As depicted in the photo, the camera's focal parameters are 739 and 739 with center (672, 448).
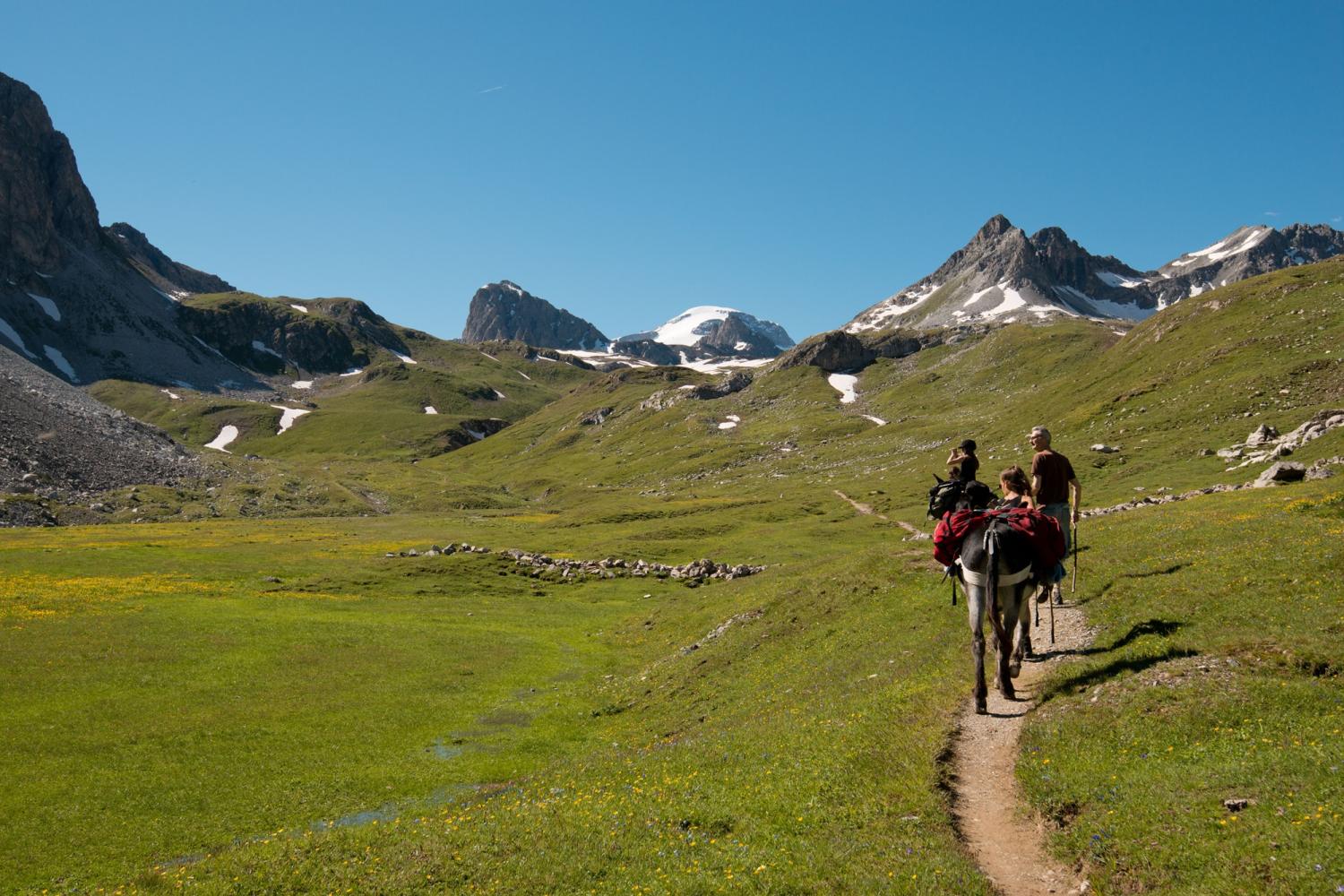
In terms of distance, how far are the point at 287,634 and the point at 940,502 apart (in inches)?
1547

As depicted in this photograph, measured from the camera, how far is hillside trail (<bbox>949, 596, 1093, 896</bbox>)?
10.7 m

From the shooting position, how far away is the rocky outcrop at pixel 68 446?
11088cm

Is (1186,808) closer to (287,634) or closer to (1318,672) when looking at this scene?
(1318,672)

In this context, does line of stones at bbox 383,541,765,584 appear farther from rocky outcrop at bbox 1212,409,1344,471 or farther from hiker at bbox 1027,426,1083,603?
rocky outcrop at bbox 1212,409,1344,471

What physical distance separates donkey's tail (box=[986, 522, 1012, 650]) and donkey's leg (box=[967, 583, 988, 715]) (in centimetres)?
30

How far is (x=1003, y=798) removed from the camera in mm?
12969

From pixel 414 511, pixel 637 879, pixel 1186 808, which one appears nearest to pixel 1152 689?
pixel 1186 808

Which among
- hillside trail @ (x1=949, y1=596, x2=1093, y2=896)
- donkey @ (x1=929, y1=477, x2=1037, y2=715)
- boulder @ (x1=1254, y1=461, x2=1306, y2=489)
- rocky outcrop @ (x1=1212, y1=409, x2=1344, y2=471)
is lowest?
hillside trail @ (x1=949, y1=596, x2=1093, y2=896)

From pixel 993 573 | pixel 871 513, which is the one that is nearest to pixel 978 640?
pixel 993 573

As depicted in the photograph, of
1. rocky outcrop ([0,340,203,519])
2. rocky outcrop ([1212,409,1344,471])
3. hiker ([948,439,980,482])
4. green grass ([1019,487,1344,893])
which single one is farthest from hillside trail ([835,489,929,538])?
rocky outcrop ([0,340,203,519])

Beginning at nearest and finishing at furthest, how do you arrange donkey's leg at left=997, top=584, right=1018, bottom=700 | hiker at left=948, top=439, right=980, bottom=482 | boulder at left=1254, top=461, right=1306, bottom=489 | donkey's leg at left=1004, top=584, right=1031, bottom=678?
donkey's leg at left=997, top=584, right=1018, bottom=700 → donkey's leg at left=1004, top=584, right=1031, bottom=678 → hiker at left=948, top=439, right=980, bottom=482 → boulder at left=1254, top=461, right=1306, bottom=489

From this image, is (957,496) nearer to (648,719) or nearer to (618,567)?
(648,719)

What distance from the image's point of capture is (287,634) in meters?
43.0

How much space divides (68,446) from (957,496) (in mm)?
149045
